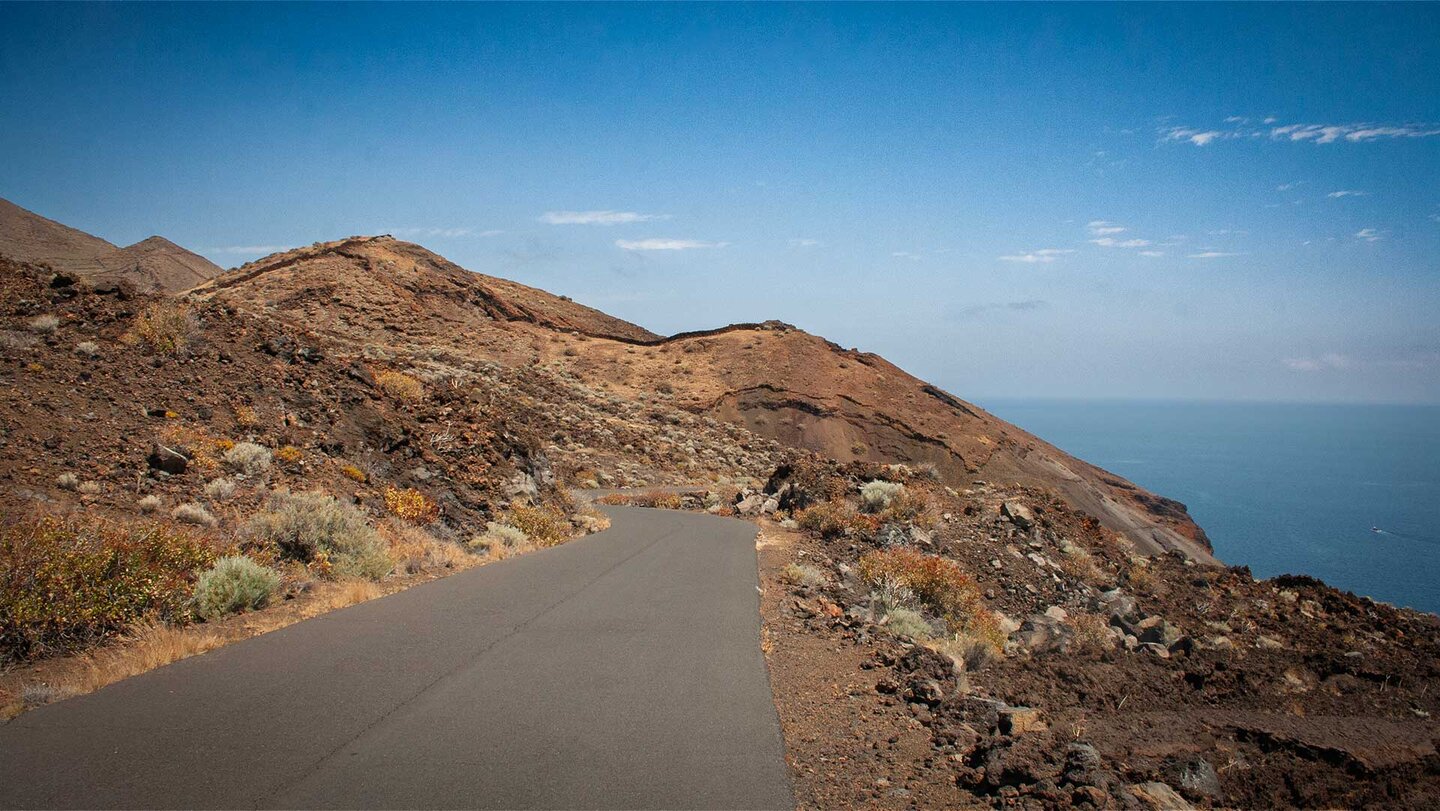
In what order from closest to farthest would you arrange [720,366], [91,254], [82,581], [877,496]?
[82,581]
[877,496]
[720,366]
[91,254]

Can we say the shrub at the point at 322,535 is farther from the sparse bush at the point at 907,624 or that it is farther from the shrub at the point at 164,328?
the sparse bush at the point at 907,624

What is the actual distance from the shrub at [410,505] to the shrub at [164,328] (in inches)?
189

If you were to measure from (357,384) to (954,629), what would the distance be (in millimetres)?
12972

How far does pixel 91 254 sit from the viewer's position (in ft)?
230

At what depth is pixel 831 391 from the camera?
42.3 metres

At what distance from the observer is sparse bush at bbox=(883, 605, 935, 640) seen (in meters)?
9.46

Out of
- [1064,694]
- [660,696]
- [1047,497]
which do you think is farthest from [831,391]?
[660,696]

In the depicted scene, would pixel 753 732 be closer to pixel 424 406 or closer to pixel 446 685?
pixel 446 685

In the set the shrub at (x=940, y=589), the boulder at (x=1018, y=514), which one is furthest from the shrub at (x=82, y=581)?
the boulder at (x=1018, y=514)

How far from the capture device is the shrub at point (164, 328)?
1239 centimetres

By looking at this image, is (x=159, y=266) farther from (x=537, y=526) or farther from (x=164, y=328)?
(x=537, y=526)

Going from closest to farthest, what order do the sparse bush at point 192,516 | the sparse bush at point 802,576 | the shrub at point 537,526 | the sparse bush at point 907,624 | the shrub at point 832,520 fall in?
the sparse bush at point 192,516 < the sparse bush at point 907,624 < the sparse bush at point 802,576 < the shrub at point 537,526 < the shrub at point 832,520

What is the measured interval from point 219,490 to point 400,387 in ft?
24.6

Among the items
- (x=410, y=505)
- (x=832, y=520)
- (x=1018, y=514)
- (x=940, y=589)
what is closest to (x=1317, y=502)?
(x=1018, y=514)
